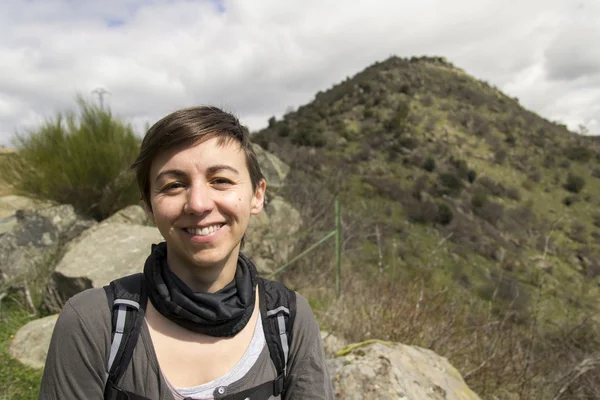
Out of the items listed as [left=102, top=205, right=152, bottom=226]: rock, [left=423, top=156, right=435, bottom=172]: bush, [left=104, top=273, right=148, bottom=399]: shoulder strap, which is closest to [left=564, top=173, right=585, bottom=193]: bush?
[left=423, top=156, right=435, bottom=172]: bush

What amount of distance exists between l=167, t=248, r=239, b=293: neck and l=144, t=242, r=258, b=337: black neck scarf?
0.03 m

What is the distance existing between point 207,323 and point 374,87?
3049 centimetres

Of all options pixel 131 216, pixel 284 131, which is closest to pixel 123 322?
pixel 131 216

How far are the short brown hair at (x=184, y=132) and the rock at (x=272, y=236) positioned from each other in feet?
12.7

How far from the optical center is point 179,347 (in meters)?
1.19

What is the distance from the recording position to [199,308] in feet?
3.92

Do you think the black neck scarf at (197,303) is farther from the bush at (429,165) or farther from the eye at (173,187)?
the bush at (429,165)

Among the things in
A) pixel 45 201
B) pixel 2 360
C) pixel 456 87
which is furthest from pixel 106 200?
pixel 456 87

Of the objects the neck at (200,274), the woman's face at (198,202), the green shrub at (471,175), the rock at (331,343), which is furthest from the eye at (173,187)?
the green shrub at (471,175)

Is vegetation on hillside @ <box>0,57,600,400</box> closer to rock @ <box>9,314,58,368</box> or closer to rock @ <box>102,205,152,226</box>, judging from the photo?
rock @ <box>9,314,58,368</box>

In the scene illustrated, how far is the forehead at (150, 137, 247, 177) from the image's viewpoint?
48.1 inches

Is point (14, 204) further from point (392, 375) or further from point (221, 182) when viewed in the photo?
point (221, 182)

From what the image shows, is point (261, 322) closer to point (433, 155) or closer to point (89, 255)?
point (89, 255)

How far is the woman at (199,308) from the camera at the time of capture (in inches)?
43.2
